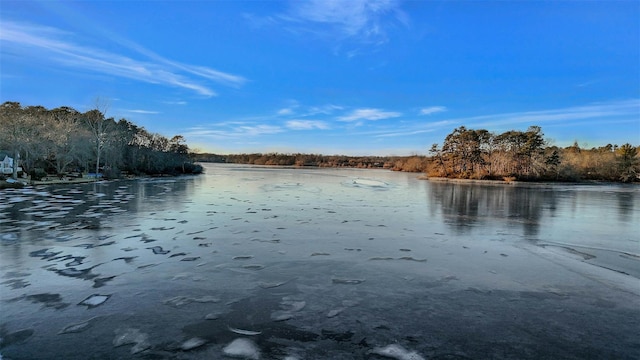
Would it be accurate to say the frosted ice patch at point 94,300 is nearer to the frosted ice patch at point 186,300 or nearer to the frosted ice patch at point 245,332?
the frosted ice patch at point 186,300

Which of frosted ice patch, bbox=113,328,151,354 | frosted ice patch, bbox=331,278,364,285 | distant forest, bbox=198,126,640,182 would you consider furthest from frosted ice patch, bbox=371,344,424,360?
distant forest, bbox=198,126,640,182

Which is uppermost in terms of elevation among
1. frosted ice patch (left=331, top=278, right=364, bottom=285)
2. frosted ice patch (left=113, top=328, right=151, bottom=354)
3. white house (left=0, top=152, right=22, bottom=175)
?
white house (left=0, top=152, right=22, bottom=175)

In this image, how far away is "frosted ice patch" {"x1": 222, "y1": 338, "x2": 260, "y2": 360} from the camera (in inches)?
109

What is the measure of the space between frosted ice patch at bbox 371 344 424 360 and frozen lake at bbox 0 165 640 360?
1cm

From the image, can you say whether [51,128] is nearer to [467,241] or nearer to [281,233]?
[281,233]

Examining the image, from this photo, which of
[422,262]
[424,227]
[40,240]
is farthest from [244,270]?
[424,227]

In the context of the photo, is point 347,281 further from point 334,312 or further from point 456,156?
point 456,156

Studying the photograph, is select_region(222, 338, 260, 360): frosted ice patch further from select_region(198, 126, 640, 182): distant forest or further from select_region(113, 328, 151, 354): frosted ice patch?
select_region(198, 126, 640, 182): distant forest

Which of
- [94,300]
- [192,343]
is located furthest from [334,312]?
[94,300]

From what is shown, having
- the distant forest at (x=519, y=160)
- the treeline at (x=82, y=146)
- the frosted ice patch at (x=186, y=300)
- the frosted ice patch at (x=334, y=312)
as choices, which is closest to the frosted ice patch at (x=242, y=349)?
the frosted ice patch at (x=334, y=312)

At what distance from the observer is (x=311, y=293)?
4.29 metres

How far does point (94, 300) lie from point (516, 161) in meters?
51.2

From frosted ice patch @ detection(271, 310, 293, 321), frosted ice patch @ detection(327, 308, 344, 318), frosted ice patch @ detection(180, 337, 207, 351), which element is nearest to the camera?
frosted ice patch @ detection(180, 337, 207, 351)

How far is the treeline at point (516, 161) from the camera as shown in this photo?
45.3 m
